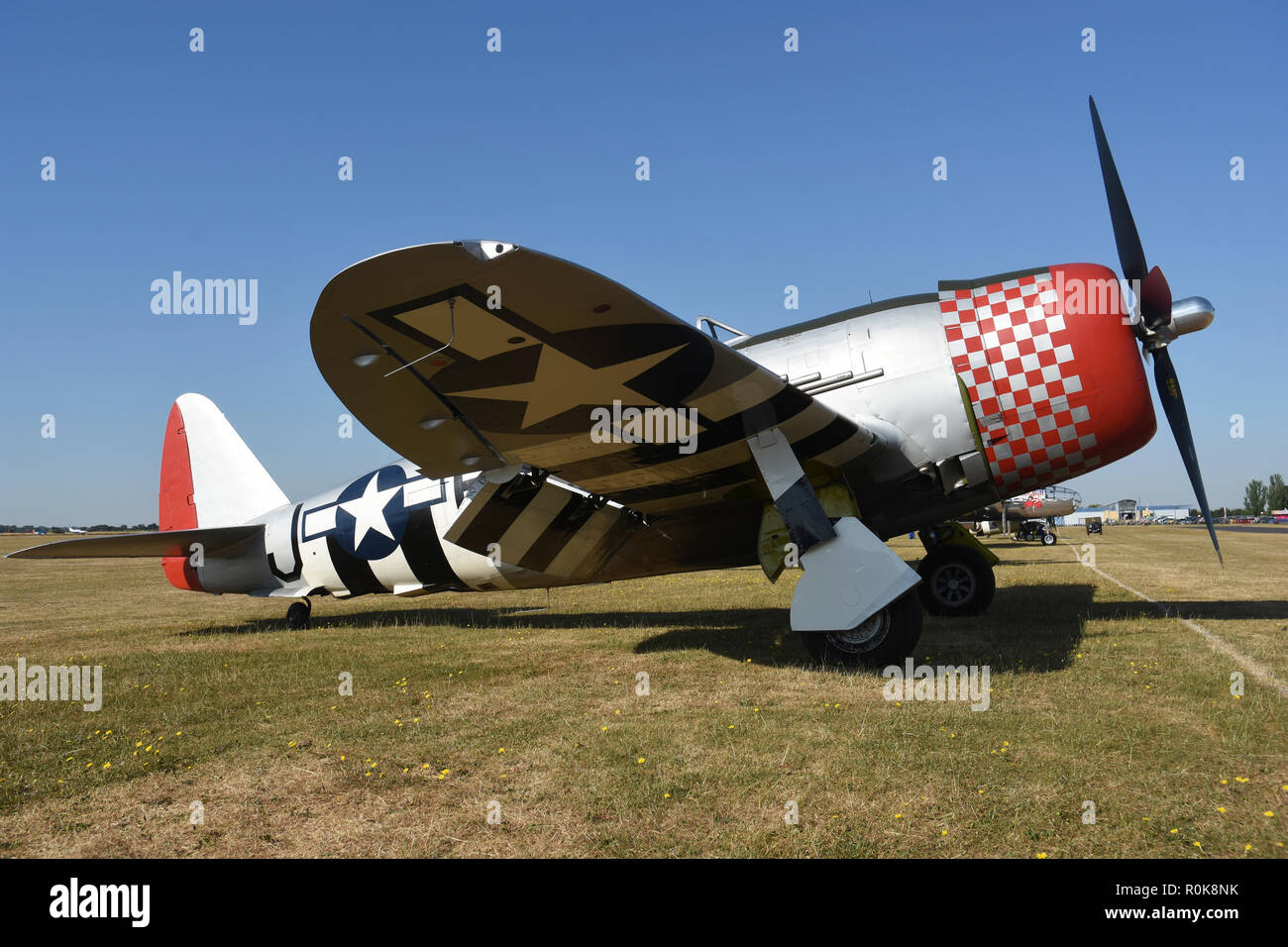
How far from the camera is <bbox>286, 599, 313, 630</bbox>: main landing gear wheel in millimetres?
10867

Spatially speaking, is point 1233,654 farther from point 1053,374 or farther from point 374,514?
point 374,514

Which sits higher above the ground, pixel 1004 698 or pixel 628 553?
pixel 628 553

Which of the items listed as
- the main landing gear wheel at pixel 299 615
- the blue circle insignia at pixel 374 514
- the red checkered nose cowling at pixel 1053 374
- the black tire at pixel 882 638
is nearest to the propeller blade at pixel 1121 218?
the red checkered nose cowling at pixel 1053 374

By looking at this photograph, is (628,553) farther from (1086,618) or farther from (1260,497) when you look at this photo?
(1260,497)

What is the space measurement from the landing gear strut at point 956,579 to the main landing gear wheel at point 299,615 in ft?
28.4

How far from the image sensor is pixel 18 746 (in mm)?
4809

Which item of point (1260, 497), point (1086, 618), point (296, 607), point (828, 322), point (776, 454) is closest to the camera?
point (776, 454)

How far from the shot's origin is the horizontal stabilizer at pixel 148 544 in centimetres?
872

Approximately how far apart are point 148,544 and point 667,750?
925 centimetres

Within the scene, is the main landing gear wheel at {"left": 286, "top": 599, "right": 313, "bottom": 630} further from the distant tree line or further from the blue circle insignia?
the distant tree line

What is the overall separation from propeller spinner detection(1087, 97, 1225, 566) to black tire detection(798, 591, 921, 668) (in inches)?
142
